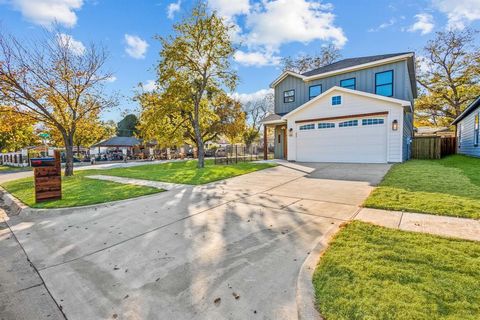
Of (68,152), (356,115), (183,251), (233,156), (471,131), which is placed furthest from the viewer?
(233,156)

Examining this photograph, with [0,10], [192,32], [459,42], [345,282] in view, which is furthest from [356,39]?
[0,10]

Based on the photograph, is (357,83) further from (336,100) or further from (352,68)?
(336,100)

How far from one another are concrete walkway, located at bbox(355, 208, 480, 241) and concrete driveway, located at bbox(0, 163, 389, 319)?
19.5 inches

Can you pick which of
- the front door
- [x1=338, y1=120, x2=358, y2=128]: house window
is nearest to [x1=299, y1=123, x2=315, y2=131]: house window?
[x1=338, y1=120, x2=358, y2=128]: house window

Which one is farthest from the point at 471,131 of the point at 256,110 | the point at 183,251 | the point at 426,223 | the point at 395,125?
the point at 256,110

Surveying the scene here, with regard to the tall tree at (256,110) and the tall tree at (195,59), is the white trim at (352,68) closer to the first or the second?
the tall tree at (195,59)

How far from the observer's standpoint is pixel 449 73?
75.3 ft

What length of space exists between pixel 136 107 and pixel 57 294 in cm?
1694

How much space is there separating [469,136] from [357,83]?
738cm

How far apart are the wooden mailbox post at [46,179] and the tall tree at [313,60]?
2855 cm

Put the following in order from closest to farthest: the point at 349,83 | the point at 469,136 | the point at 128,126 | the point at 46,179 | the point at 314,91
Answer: the point at 46,179
the point at 469,136
the point at 349,83
the point at 314,91
the point at 128,126

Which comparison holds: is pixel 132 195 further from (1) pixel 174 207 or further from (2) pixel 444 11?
(2) pixel 444 11

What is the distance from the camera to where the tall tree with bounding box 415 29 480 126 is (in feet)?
69.9

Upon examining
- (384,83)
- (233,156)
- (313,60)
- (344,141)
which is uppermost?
(313,60)
